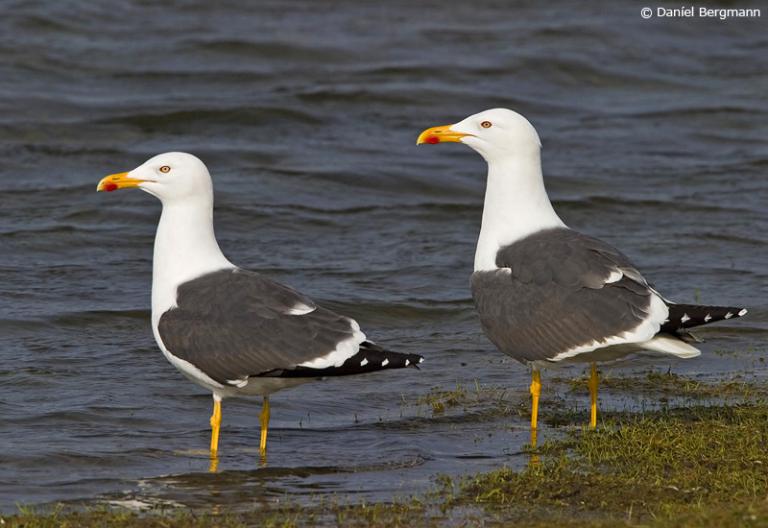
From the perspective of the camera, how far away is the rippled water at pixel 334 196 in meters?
8.41

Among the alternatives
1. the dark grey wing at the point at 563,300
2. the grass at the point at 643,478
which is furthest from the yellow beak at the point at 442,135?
the grass at the point at 643,478

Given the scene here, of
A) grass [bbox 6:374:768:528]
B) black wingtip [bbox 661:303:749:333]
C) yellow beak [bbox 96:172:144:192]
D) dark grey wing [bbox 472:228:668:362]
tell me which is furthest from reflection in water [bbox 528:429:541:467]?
yellow beak [bbox 96:172:144:192]

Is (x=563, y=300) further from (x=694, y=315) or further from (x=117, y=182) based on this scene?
(x=117, y=182)

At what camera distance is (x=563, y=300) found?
8.07m

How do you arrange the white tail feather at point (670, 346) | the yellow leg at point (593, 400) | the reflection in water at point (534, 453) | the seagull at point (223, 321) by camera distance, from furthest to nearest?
the yellow leg at point (593, 400)
the white tail feather at point (670, 346)
the seagull at point (223, 321)
the reflection in water at point (534, 453)

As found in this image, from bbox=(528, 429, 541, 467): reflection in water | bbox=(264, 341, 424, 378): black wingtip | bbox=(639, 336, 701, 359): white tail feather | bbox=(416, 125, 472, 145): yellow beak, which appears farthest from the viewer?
bbox=(416, 125, 472, 145): yellow beak

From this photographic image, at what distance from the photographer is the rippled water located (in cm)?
841

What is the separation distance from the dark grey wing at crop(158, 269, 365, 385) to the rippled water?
0.63 m

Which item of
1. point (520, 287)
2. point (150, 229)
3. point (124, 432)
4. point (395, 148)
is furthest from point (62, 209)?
point (520, 287)

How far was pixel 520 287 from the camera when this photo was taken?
27.2 ft

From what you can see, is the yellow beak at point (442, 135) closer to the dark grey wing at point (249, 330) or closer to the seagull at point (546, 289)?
the seagull at point (546, 289)

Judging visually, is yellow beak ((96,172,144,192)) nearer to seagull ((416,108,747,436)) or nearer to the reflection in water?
seagull ((416,108,747,436))

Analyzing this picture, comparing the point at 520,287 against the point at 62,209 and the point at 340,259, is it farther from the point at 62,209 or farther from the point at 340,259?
the point at 62,209

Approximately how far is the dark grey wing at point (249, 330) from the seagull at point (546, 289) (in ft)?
3.57
